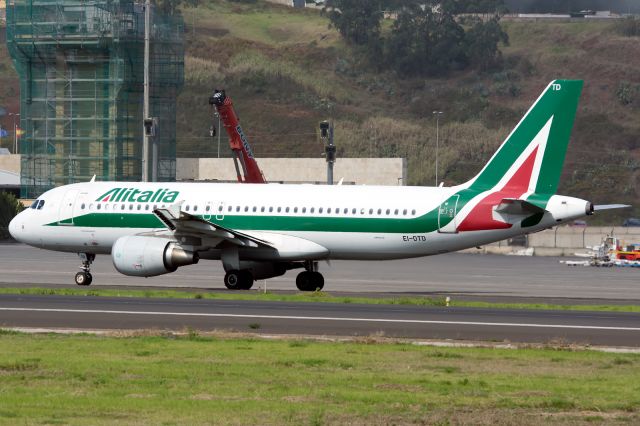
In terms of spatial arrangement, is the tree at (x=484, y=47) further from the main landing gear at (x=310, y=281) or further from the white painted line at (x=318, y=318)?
the white painted line at (x=318, y=318)

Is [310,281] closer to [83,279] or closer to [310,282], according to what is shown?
[310,282]

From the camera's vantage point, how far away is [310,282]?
4419cm

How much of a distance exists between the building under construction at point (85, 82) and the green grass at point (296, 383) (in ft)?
219

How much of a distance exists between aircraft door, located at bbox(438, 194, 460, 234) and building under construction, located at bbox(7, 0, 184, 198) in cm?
5031

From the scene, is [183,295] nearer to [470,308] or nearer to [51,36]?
[470,308]

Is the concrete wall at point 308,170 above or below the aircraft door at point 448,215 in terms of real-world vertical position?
above

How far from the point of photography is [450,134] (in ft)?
499

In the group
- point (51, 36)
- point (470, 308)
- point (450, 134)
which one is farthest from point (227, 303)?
point (450, 134)

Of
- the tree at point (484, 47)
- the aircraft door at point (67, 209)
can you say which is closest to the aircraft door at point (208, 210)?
the aircraft door at point (67, 209)

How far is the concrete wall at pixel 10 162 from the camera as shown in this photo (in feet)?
364

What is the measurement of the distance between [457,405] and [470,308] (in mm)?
16864

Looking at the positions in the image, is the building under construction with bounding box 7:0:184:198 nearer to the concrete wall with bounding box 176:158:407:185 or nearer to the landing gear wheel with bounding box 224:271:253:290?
the concrete wall with bounding box 176:158:407:185

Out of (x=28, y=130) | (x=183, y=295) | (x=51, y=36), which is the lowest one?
(x=183, y=295)

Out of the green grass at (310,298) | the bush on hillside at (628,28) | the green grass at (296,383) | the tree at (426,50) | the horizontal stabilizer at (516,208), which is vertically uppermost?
the bush on hillside at (628,28)
